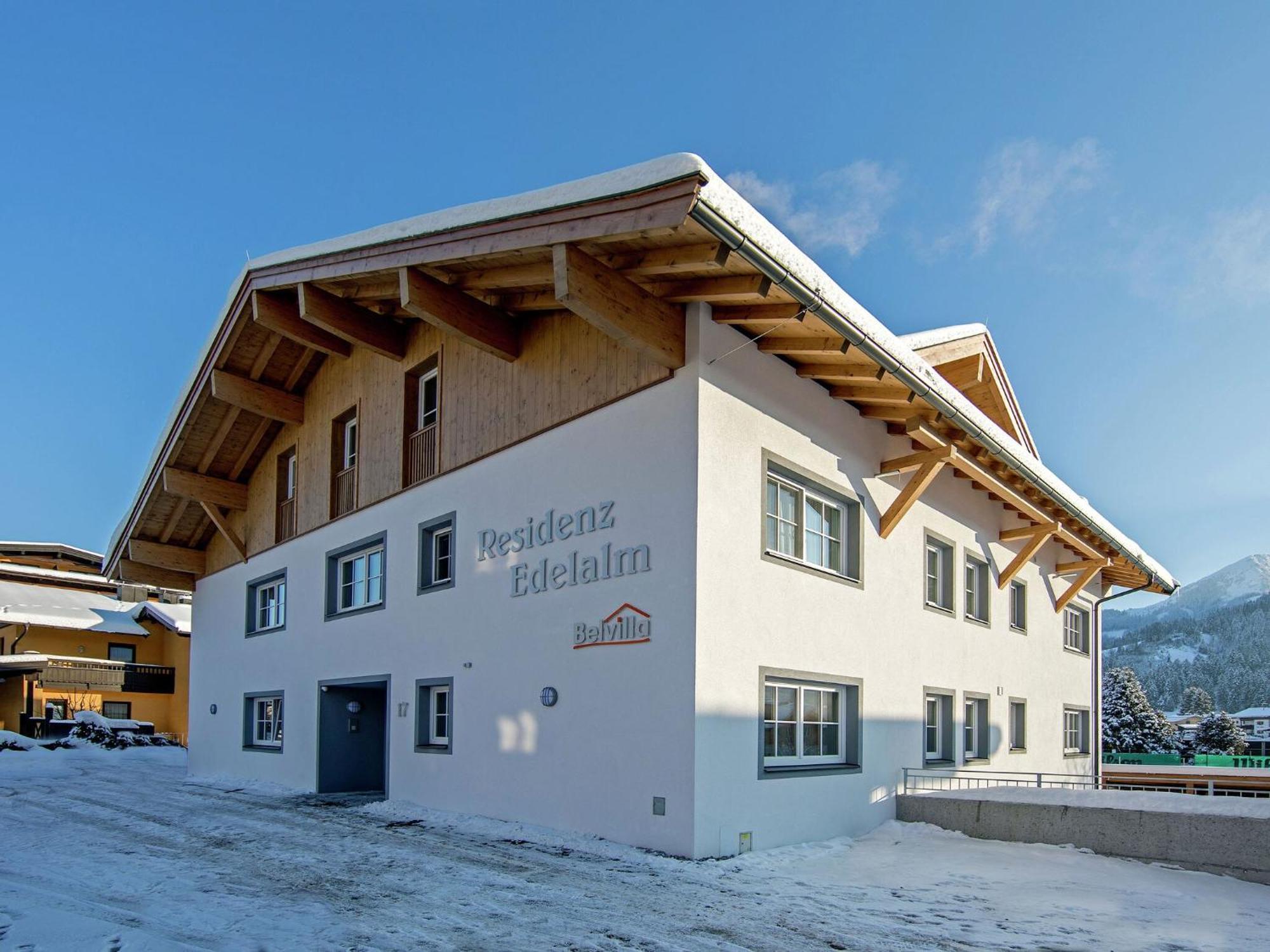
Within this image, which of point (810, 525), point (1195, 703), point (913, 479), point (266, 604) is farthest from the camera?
point (1195, 703)

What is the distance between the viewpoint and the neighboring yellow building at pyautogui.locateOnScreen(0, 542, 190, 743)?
112ft

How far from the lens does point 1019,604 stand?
18.2 meters

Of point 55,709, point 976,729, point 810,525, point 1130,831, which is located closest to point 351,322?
point 810,525

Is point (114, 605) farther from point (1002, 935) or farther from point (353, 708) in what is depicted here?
point (1002, 935)

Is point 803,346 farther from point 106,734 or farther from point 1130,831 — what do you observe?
point 106,734

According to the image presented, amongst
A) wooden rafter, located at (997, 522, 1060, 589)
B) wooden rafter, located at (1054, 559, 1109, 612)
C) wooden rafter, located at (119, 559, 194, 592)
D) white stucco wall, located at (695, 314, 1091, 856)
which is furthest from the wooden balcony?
wooden rafter, located at (1054, 559, 1109, 612)

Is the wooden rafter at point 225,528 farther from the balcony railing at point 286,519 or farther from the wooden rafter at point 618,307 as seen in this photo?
the wooden rafter at point 618,307

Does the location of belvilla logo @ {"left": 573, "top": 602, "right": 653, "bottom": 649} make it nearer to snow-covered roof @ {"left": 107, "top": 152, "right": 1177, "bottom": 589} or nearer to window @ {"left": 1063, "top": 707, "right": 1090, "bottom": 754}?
snow-covered roof @ {"left": 107, "top": 152, "right": 1177, "bottom": 589}

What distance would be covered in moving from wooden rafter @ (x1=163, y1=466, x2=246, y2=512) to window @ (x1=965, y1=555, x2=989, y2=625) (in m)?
14.6

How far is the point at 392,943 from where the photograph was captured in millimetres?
6410

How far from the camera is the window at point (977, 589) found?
53.3 feet

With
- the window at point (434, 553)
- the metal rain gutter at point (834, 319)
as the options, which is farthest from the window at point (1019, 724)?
the window at point (434, 553)

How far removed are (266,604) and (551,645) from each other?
10.7 metres

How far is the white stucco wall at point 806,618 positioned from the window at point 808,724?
8.2 inches
